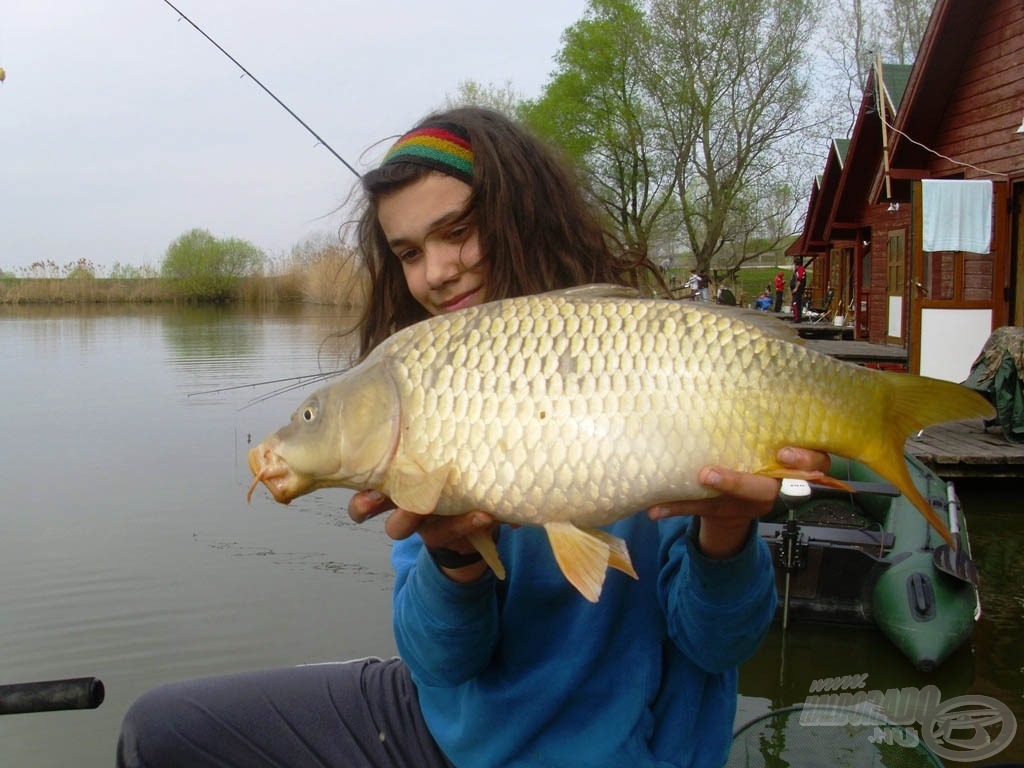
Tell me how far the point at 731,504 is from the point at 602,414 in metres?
0.26

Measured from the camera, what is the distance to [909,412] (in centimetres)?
128

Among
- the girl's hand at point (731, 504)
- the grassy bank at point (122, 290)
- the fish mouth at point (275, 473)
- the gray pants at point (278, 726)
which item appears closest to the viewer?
the girl's hand at point (731, 504)

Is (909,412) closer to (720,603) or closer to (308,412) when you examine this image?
(720,603)

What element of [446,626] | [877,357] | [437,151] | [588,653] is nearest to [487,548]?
[446,626]

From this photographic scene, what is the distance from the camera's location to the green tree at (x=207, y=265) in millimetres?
42094

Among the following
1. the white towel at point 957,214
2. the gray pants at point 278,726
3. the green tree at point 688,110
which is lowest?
the gray pants at point 278,726

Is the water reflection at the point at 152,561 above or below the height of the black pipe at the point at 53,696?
below

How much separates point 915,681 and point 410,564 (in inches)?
104

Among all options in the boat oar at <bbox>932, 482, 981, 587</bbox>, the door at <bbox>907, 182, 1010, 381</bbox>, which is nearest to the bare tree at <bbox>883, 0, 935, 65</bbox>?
the door at <bbox>907, 182, 1010, 381</bbox>

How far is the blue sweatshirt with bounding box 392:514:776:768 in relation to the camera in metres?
1.47

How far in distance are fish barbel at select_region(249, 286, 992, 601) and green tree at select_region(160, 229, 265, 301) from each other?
4321 centimetres

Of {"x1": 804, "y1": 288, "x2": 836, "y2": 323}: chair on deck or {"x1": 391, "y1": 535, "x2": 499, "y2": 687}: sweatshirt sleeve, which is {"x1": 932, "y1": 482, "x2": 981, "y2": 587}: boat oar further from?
{"x1": 804, "y1": 288, "x2": 836, "y2": 323}: chair on deck

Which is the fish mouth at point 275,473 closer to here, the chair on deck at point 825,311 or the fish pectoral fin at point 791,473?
the fish pectoral fin at point 791,473

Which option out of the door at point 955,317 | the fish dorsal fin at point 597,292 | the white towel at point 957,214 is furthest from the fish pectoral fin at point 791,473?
the white towel at point 957,214
